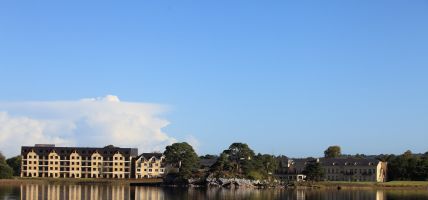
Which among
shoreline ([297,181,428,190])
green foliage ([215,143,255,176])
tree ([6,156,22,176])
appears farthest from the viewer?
tree ([6,156,22,176])

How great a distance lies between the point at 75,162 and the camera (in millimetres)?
174125

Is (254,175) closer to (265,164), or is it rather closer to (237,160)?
(237,160)

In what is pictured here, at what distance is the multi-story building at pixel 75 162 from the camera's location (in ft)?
567

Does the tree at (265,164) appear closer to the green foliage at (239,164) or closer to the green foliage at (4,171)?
the green foliage at (239,164)

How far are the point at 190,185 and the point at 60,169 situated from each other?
162 ft

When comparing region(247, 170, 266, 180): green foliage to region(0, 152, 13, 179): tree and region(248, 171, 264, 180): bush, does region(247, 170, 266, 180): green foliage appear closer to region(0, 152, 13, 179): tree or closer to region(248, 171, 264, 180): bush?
region(248, 171, 264, 180): bush

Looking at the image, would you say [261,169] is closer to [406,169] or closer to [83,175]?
[406,169]

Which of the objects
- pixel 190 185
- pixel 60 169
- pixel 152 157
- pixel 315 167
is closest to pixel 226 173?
pixel 190 185

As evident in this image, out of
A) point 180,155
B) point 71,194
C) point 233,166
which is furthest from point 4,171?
point 71,194

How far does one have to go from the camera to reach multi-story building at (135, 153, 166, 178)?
581ft

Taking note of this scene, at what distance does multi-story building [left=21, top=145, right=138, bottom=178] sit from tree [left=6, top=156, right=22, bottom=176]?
4892 mm

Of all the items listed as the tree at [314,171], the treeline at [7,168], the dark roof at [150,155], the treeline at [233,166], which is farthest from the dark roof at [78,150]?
the tree at [314,171]

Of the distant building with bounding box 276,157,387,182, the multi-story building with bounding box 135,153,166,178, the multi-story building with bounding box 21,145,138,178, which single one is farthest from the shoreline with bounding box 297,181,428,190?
the multi-story building with bounding box 21,145,138,178

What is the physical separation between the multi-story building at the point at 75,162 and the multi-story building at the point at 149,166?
219 centimetres
